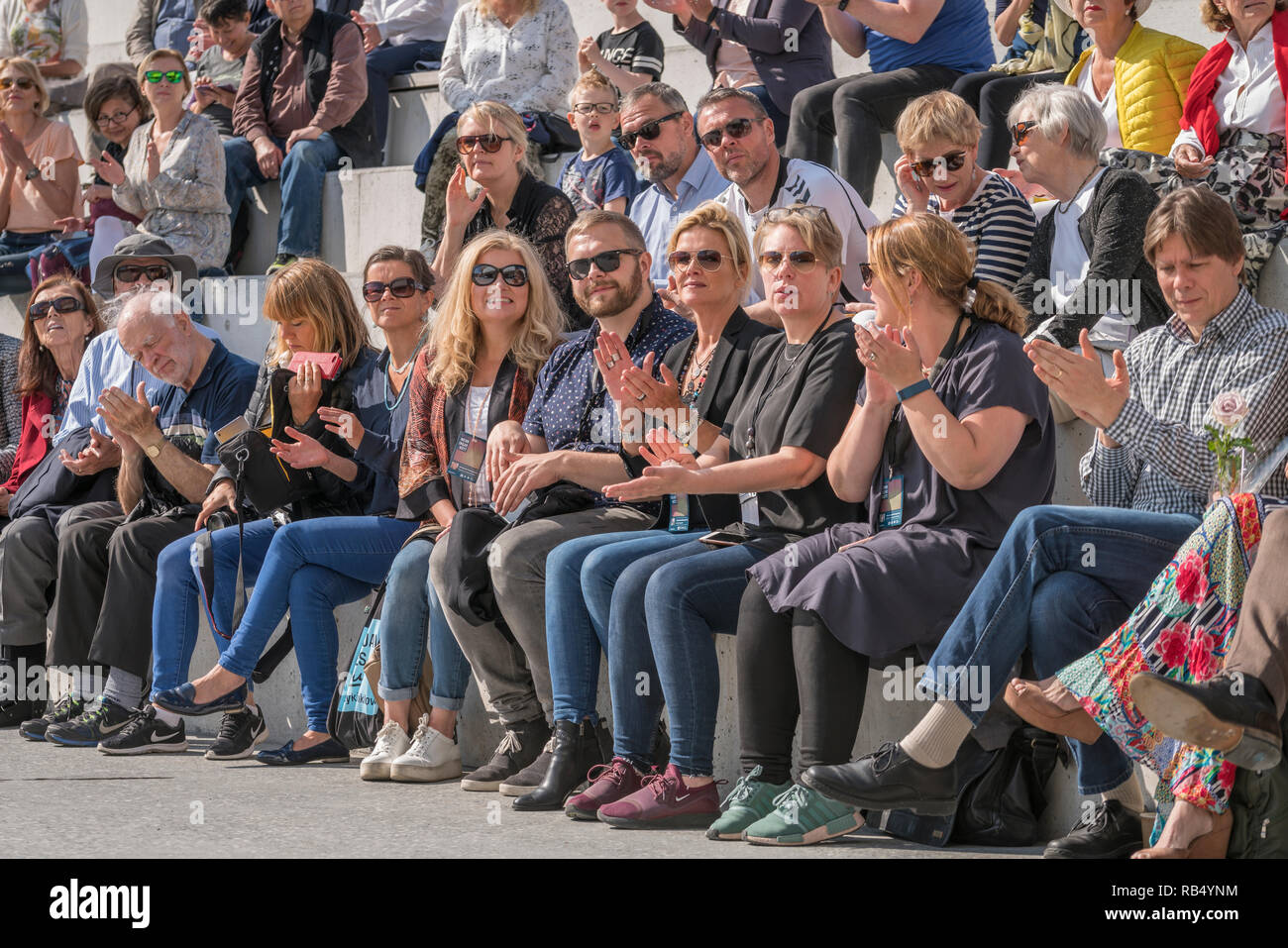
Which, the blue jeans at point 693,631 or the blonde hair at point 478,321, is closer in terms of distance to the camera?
the blue jeans at point 693,631

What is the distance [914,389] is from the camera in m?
4.32

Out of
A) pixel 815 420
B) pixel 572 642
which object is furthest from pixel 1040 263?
pixel 572 642

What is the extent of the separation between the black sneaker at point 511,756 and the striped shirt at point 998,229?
81.8 inches

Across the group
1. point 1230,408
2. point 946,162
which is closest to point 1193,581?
point 1230,408

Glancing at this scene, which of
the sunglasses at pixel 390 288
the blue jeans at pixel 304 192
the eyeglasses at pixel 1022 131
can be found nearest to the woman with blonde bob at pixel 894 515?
the eyeglasses at pixel 1022 131

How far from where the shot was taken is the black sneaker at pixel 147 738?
623 cm

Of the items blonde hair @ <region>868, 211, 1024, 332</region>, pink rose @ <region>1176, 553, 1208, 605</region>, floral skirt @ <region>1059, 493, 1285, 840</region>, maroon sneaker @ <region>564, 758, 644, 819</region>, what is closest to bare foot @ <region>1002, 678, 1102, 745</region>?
Result: floral skirt @ <region>1059, 493, 1285, 840</region>

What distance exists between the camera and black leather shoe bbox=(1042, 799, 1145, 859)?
156 inches

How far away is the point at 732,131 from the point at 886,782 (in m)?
2.85

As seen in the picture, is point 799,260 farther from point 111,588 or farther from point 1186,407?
point 111,588

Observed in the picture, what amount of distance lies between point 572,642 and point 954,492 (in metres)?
1.23

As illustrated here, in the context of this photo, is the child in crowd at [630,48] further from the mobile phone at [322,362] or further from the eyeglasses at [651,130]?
the mobile phone at [322,362]

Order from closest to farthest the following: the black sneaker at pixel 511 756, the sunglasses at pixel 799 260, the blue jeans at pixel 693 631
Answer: the blue jeans at pixel 693 631 < the sunglasses at pixel 799 260 < the black sneaker at pixel 511 756

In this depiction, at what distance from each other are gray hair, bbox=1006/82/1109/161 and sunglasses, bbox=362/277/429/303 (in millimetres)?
2268
